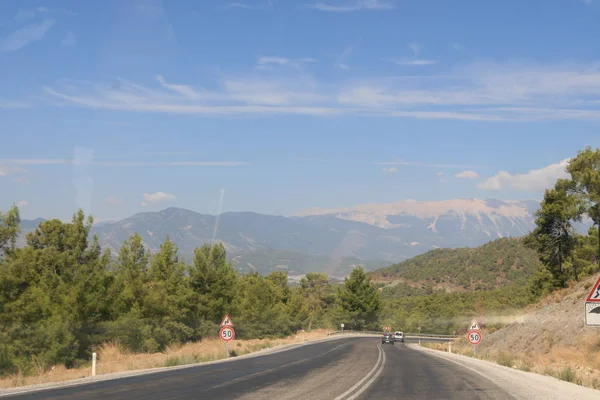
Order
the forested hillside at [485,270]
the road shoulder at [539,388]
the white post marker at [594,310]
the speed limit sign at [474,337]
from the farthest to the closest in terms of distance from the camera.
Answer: the forested hillside at [485,270] → the speed limit sign at [474,337] → the road shoulder at [539,388] → the white post marker at [594,310]

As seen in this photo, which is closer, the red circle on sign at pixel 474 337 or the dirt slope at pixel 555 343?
the dirt slope at pixel 555 343

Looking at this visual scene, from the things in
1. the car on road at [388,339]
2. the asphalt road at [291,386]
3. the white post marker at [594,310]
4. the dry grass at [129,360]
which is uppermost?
the white post marker at [594,310]

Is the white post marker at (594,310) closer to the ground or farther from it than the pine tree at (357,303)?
farther from it

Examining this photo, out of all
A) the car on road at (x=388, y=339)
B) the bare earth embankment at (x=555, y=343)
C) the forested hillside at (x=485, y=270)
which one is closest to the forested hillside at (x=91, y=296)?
the car on road at (x=388, y=339)

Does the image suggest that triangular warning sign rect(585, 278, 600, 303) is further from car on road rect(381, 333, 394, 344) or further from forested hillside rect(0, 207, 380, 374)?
car on road rect(381, 333, 394, 344)

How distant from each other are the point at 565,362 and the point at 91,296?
27.0m

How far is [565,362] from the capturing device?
30125 millimetres

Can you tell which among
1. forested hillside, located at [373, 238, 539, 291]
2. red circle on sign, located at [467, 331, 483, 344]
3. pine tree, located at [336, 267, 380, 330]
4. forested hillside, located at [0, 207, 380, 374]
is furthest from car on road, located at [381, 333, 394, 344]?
forested hillside, located at [373, 238, 539, 291]

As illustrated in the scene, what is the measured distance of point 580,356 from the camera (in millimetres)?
29938

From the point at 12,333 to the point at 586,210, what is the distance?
4755cm

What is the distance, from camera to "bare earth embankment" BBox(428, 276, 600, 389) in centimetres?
2697

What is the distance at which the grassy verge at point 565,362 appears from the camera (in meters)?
22.9

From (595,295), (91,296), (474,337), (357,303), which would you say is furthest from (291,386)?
(357,303)

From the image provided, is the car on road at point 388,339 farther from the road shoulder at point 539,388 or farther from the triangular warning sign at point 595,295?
the triangular warning sign at point 595,295
